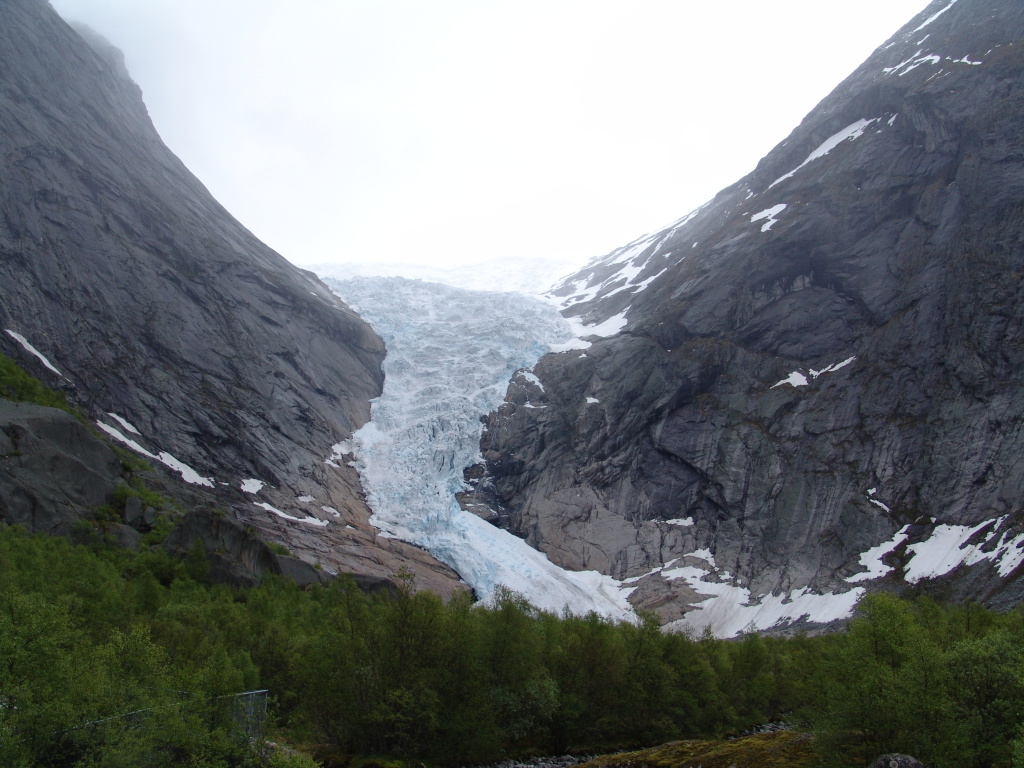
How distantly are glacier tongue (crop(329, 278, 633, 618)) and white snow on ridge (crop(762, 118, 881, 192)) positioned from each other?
131 feet

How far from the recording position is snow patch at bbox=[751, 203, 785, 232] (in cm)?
8706

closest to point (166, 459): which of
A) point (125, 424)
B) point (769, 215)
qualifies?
point (125, 424)

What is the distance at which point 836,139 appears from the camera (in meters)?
92.1

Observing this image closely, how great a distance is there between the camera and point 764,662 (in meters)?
41.8

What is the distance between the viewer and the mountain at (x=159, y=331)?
2219 inches

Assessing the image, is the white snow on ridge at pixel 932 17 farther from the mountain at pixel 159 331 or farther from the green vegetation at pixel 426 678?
the green vegetation at pixel 426 678

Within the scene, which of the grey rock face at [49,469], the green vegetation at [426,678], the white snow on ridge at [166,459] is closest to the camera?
the green vegetation at [426,678]

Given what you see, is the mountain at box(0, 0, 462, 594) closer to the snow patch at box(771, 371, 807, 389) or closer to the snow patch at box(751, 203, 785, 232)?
the snow patch at box(771, 371, 807, 389)

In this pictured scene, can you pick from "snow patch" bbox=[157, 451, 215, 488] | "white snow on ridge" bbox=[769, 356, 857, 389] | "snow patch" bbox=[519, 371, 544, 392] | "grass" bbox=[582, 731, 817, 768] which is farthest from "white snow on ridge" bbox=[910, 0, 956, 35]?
"snow patch" bbox=[157, 451, 215, 488]

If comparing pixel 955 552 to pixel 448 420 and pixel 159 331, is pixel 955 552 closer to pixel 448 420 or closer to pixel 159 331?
pixel 448 420

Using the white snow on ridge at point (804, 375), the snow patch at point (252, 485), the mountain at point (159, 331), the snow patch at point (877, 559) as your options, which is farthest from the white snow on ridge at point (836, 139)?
the snow patch at point (252, 485)

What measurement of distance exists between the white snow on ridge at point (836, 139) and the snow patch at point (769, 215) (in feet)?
27.0

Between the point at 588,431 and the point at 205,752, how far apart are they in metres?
66.0

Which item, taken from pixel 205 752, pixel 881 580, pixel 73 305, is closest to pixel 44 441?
pixel 73 305
